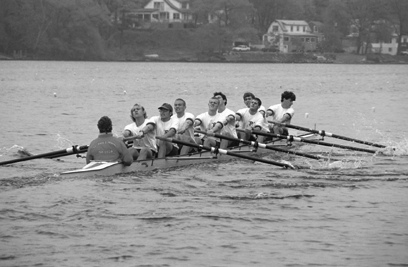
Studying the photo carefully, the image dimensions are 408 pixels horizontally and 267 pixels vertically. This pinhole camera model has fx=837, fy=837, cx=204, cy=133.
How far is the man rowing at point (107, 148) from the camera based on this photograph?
14.1 metres

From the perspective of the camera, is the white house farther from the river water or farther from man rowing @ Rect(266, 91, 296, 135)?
man rowing @ Rect(266, 91, 296, 135)

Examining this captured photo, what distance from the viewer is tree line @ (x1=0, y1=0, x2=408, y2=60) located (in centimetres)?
8975

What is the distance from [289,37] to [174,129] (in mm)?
100692

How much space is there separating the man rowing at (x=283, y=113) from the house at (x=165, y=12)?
92047 mm

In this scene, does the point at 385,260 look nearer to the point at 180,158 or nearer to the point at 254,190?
the point at 254,190

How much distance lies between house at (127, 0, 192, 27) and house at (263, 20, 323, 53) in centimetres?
1157

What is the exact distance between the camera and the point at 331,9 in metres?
116

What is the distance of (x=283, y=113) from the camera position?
20328 millimetres

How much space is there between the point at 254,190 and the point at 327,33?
9770 centimetres

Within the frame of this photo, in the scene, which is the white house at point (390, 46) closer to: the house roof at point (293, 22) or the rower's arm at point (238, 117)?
the house roof at point (293, 22)

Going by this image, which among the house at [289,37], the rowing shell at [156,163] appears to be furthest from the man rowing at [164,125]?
the house at [289,37]

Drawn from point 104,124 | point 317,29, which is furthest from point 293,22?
point 104,124

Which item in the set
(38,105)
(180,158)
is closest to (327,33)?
(38,105)

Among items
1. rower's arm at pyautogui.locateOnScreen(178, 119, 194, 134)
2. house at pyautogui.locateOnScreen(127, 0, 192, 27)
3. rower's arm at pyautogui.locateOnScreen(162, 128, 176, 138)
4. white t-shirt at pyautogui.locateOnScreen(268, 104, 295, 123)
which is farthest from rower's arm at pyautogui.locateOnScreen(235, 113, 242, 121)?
house at pyautogui.locateOnScreen(127, 0, 192, 27)
